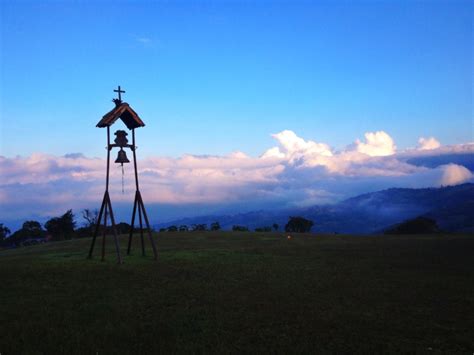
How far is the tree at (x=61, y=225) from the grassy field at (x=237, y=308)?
4549cm

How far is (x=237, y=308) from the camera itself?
10570 millimetres

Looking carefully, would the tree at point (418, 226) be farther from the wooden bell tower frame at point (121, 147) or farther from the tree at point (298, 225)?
the wooden bell tower frame at point (121, 147)

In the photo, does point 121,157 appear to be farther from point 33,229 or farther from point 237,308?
point 33,229

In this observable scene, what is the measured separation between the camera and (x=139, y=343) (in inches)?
312

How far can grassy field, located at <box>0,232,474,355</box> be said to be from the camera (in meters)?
7.98

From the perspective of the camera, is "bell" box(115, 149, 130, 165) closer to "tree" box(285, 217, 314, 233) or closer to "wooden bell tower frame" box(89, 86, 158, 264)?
"wooden bell tower frame" box(89, 86, 158, 264)

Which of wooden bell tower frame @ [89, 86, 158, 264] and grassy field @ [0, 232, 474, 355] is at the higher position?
wooden bell tower frame @ [89, 86, 158, 264]

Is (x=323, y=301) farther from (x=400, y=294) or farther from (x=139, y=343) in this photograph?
(x=139, y=343)

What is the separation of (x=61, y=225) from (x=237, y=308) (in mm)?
57022

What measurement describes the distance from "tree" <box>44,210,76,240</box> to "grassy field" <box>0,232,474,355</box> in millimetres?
45492

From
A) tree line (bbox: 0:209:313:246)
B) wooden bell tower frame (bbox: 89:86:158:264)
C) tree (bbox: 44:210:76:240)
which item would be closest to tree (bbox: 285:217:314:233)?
tree line (bbox: 0:209:313:246)

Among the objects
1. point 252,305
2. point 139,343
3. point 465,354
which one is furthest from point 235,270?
point 465,354

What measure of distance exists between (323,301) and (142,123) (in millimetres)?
13962

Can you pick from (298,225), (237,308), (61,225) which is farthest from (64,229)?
(237,308)
